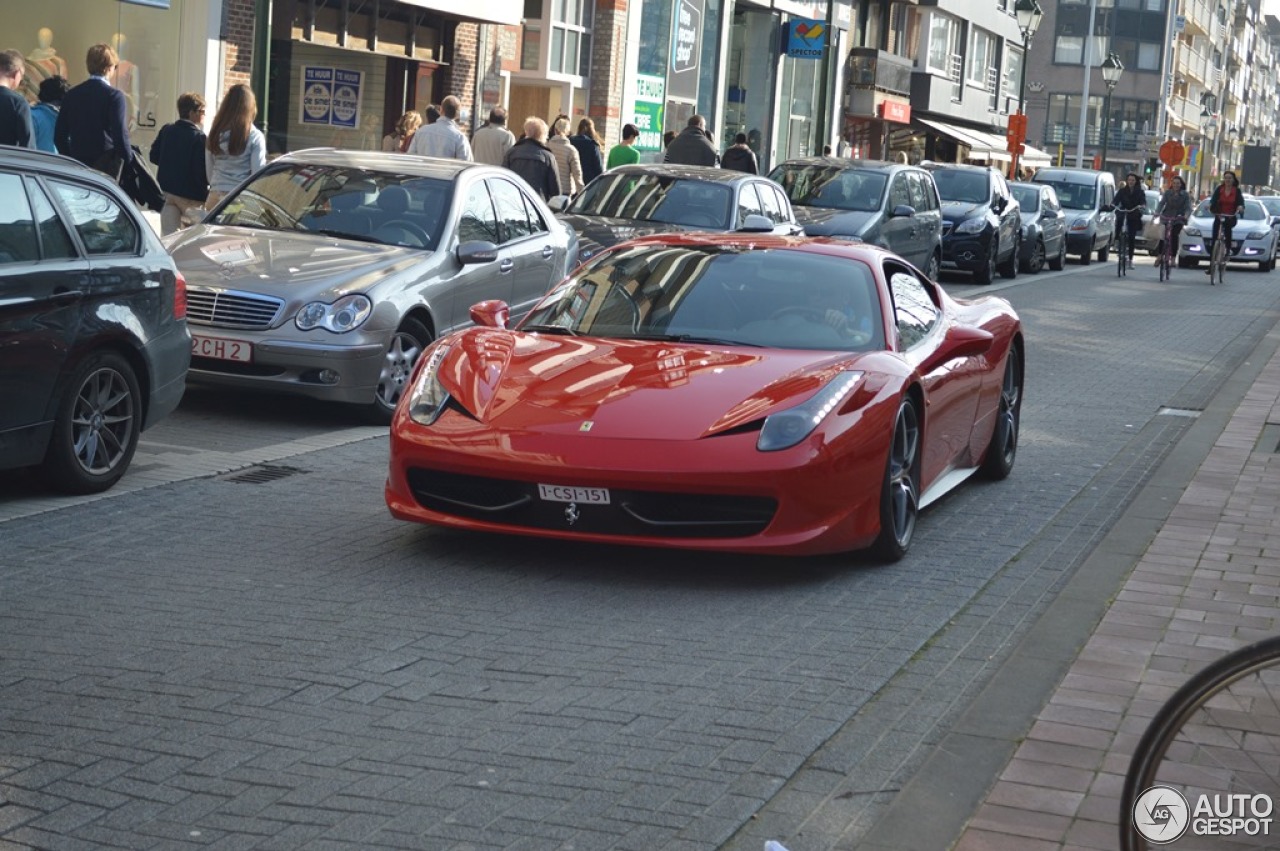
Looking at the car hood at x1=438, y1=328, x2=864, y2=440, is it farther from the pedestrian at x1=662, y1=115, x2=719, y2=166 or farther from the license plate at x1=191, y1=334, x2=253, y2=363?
the pedestrian at x1=662, y1=115, x2=719, y2=166

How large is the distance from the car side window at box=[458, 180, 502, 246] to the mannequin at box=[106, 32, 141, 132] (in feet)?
31.1

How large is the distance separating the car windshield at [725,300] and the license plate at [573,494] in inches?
47.0

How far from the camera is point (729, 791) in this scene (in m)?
4.83

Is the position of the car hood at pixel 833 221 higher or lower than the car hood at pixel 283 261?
higher

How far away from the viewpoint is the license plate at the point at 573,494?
23.5 ft

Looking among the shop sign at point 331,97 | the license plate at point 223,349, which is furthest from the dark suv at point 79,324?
the shop sign at point 331,97

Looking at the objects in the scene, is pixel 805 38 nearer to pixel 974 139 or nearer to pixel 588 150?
pixel 974 139

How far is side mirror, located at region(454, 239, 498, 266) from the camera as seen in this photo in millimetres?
11906

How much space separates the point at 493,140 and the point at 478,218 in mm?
9127

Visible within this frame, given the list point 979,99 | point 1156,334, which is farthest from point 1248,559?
point 979,99

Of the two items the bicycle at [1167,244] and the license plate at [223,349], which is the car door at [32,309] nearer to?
the license plate at [223,349]

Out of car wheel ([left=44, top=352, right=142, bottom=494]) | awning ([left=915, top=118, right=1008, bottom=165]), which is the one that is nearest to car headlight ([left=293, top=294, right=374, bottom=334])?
car wheel ([left=44, top=352, right=142, bottom=494])

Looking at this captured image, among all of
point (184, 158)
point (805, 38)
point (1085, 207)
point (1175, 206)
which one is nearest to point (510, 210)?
point (184, 158)

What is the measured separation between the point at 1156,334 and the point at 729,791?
1744 centimetres
